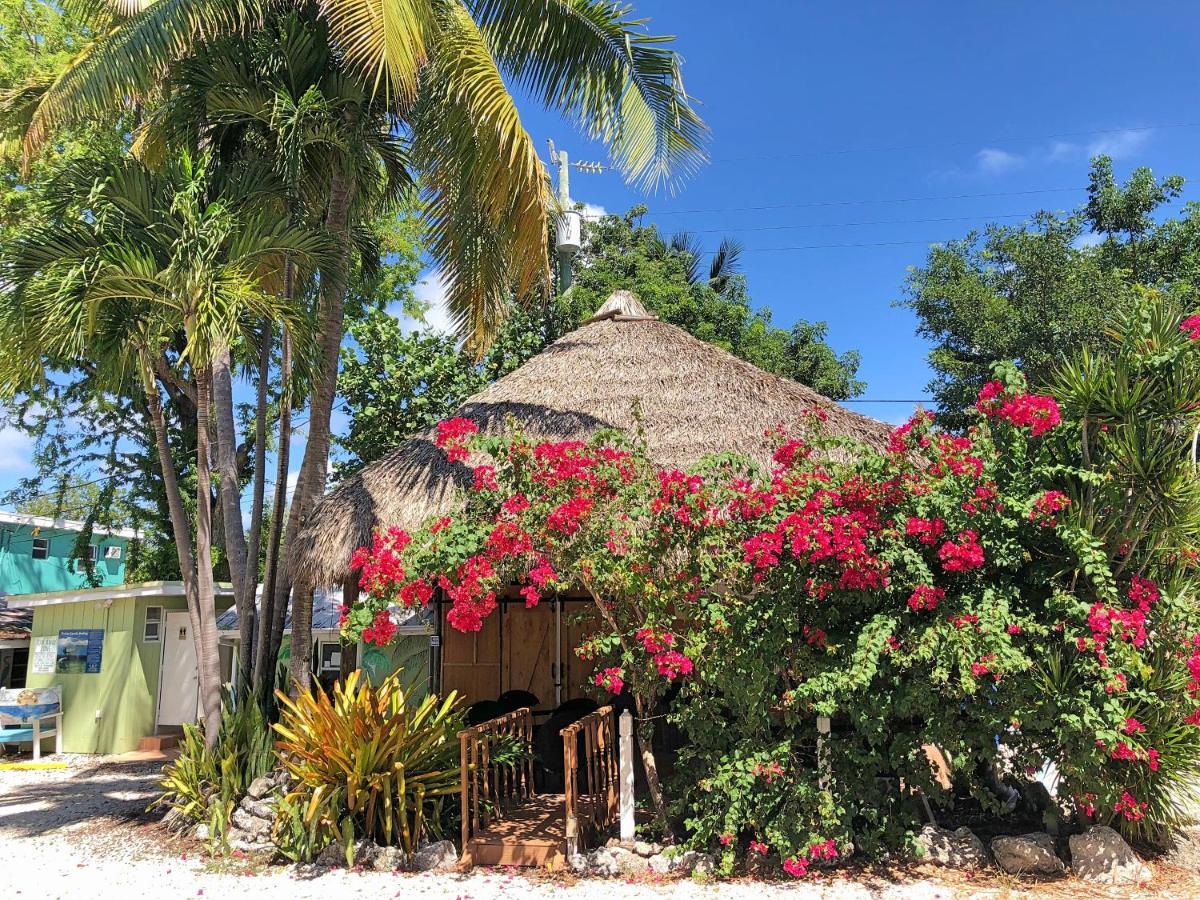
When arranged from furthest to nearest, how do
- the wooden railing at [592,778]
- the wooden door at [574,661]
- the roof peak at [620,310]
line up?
the roof peak at [620,310], the wooden door at [574,661], the wooden railing at [592,778]

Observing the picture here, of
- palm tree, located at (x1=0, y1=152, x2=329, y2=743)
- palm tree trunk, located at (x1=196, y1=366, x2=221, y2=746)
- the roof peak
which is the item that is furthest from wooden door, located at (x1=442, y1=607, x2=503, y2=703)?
the roof peak

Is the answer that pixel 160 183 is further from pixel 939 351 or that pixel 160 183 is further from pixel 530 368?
pixel 939 351

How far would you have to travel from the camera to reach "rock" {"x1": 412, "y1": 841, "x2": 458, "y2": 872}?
6.80 metres

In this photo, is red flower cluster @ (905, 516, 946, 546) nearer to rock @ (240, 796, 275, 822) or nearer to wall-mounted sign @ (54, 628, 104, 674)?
rock @ (240, 796, 275, 822)

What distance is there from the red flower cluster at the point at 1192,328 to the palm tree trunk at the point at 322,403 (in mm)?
7159

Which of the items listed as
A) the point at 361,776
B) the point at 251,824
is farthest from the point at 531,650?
the point at 361,776

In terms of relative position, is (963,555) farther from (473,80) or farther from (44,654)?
(44,654)

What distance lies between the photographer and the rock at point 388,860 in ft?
22.3

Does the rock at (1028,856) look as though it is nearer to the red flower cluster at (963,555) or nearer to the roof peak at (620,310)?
the red flower cluster at (963,555)

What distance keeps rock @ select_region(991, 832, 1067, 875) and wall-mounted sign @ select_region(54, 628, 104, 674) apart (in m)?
13.1

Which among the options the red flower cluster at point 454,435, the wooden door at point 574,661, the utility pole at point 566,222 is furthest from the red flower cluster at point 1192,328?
the utility pole at point 566,222

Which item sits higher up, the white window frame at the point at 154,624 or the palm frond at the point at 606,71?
the palm frond at the point at 606,71

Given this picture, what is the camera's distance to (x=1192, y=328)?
219 inches

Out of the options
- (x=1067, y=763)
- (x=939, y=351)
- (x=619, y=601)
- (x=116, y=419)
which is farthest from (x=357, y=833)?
(x=939, y=351)
